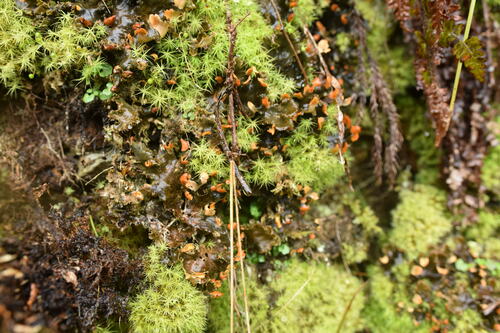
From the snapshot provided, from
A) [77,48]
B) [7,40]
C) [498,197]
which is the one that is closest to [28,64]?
[7,40]

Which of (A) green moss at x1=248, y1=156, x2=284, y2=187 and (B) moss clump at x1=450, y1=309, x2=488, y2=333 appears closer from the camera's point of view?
(A) green moss at x1=248, y1=156, x2=284, y2=187

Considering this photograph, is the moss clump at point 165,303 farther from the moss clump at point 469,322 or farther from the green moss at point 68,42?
the moss clump at point 469,322

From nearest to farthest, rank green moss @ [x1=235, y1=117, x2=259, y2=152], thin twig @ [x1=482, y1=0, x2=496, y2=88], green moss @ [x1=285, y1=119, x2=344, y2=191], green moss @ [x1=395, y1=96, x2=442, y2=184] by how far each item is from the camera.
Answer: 1. green moss @ [x1=235, y1=117, x2=259, y2=152]
2. green moss @ [x1=285, y1=119, x2=344, y2=191]
3. thin twig @ [x1=482, y1=0, x2=496, y2=88]
4. green moss @ [x1=395, y1=96, x2=442, y2=184]

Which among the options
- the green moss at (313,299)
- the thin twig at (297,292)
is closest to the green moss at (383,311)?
the green moss at (313,299)

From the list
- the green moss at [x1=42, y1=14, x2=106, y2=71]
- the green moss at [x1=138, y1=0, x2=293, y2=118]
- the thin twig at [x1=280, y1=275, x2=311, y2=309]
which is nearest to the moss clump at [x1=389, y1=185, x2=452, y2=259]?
the thin twig at [x1=280, y1=275, x2=311, y2=309]

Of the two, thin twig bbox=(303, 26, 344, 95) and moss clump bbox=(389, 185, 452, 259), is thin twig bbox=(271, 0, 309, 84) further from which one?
moss clump bbox=(389, 185, 452, 259)

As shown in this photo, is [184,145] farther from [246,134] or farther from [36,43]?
[36,43]

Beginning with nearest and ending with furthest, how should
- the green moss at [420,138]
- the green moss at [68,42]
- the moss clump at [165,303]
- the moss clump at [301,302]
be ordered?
the moss clump at [165,303], the green moss at [68,42], the moss clump at [301,302], the green moss at [420,138]
